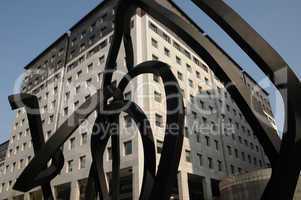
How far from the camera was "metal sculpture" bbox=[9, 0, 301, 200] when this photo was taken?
4.20 metres

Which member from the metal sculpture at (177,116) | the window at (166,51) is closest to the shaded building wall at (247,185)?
the metal sculpture at (177,116)

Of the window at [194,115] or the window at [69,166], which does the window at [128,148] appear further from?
the window at [194,115]

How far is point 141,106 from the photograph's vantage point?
22.6 meters

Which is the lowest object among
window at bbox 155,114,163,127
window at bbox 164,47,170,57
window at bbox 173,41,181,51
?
window at bbox 155,114,163,127

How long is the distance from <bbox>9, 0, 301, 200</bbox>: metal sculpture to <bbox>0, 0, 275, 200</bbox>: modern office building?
13112mm

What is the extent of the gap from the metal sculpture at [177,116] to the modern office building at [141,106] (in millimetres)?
13112

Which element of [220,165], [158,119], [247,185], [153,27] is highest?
[153,27]

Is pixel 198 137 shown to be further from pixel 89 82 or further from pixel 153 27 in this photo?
pixel 89 82

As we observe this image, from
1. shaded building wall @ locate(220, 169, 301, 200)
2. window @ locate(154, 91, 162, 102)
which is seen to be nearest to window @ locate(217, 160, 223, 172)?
shaded building wall @ locate(220, 169, 301, 200)

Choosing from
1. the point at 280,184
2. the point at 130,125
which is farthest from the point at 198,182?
the point at 280,184

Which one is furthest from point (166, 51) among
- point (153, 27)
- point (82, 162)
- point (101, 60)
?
point (82, 162)

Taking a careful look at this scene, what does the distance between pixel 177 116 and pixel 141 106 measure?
17.3 m

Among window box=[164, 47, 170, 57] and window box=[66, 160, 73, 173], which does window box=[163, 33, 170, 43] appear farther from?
window box=[66, 160, 73, 173]

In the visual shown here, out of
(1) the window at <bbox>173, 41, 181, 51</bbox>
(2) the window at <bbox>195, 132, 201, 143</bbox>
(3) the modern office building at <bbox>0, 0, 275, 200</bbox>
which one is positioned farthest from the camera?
(1) the window at <bbox>173, 41, 181, 51</bbox>
